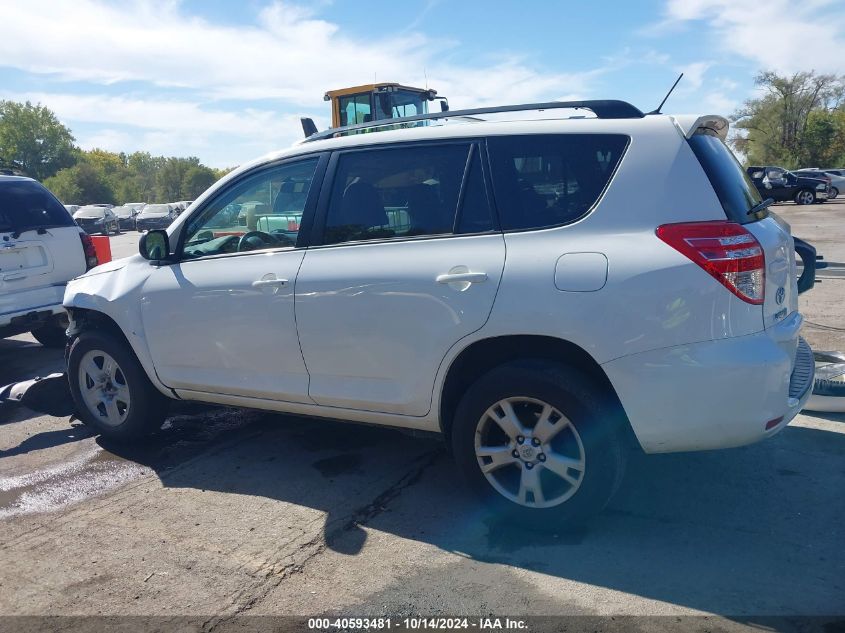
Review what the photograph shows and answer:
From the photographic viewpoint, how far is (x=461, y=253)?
11.6 ft

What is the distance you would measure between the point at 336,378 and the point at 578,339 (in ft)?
4.64

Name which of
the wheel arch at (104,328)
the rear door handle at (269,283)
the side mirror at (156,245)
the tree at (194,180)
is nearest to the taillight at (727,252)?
the rear door handle at (269,283)

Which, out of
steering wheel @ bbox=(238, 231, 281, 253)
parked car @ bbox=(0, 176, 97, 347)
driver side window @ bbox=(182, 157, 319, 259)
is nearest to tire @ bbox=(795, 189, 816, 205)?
parked car @ bbox=(0, 176, 97, 347)

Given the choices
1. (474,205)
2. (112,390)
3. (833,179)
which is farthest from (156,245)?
(833,179)

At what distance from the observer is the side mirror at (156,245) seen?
4.60 meters

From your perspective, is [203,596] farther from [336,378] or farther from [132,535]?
[336,378]

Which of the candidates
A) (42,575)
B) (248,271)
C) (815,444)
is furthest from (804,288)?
(42,575)

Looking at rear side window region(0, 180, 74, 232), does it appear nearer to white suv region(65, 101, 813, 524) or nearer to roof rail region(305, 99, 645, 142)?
white suv region(65, 101, 813, 524)

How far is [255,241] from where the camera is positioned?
4.34 m

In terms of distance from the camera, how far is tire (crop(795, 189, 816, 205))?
104 feet

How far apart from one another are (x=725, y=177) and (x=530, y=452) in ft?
5.19

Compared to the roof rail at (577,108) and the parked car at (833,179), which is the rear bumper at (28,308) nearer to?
the roof rail at (577,108)

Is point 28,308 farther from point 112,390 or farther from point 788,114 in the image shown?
point 788,114

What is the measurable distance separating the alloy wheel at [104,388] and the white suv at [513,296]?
2.25 feet
